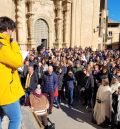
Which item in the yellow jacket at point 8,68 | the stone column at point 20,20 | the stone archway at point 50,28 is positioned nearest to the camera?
the yellow jacket at point 8,68

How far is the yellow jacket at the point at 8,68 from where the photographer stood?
10.5 feet

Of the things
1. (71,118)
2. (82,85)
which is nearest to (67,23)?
(82,85)

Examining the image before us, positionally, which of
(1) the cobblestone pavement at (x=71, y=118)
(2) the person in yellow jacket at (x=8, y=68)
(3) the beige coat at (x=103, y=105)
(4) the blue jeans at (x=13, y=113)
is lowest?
(1) the cobblestone pavement at (x=71, y=118)

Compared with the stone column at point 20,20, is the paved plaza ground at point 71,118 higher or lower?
lower

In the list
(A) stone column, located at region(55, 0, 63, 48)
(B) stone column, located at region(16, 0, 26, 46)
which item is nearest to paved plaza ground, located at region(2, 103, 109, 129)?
(B) stone column, located at region(16, 0, 26, 46)

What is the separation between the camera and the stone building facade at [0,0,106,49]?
23547mm

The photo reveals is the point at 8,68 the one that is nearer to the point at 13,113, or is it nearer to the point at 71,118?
the point at 13,113

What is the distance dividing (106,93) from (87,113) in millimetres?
1960

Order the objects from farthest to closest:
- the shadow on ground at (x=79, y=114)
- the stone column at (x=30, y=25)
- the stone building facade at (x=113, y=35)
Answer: the stone building facade at (x=113, y=35) < the stone column at (x=30, y=25) < the shadow on ground at (x=79, y=114)

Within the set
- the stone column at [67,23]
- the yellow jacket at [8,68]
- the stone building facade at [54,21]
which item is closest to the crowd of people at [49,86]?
the yellow jacket at [8,68]

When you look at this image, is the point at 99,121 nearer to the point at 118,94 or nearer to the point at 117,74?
the point at 118,94

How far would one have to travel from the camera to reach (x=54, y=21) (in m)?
26.4

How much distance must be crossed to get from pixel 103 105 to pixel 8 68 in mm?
5961

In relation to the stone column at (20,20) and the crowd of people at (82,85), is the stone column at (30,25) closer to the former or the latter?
the stone column at (20,20)
